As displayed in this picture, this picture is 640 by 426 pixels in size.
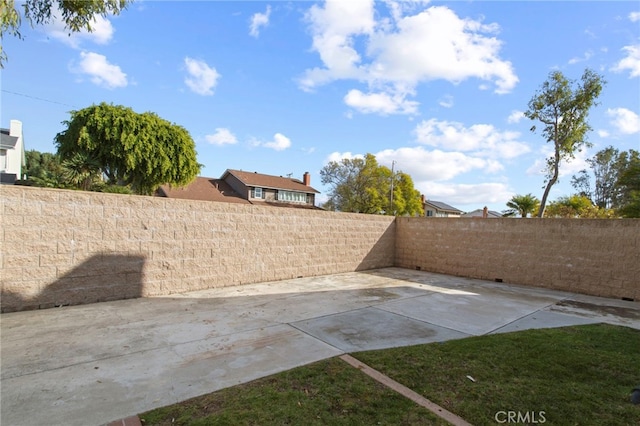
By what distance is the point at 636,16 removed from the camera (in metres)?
6.78

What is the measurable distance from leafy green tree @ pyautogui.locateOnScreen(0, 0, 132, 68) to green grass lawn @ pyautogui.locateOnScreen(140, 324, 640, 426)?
461cm

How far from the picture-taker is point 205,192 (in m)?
28.6

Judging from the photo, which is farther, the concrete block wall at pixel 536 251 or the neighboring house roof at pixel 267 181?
the neighboring house roof at pixel 267 181

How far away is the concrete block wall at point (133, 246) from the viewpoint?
16.6ft

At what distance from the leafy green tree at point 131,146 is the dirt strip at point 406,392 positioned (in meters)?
16.2

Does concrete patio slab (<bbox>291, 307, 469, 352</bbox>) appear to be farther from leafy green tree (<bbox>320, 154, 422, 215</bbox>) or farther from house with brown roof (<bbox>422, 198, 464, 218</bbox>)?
house with brown roof (<bbox>422, 198, 464, 218</bbox>)

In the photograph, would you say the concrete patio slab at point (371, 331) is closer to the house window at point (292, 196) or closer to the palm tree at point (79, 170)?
the palm tree at point (79, 170)

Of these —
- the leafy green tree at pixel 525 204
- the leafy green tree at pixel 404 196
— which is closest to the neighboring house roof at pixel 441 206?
the leafy green tree at pixel 404 196

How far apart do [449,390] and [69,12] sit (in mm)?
6352

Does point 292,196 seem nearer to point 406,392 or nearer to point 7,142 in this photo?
point 7,142

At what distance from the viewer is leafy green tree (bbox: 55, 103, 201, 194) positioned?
16.2 metres

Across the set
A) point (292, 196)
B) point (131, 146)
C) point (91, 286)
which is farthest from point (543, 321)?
point (292, 196)

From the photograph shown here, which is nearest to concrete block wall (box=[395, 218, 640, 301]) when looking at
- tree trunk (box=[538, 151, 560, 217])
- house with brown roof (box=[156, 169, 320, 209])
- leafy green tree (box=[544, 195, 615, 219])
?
tree trunk (box=[538, 151, 560, 217])

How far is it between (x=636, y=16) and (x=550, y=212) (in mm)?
21186
